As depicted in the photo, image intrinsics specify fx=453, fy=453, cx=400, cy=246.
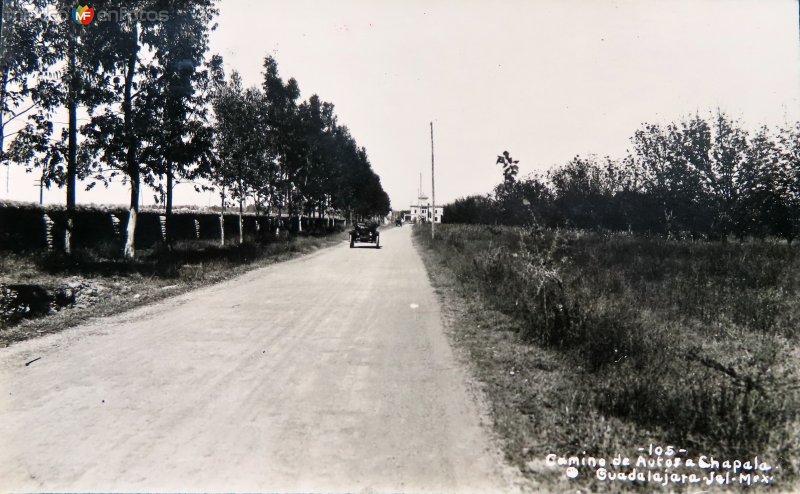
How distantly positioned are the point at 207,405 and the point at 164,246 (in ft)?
56.3

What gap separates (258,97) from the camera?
28125 mm

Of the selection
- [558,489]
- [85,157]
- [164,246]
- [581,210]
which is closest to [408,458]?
[558,489]

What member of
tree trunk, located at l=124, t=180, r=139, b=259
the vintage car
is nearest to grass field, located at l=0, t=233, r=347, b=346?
tree trunk, located at l=124, t=180, r=139, b=259

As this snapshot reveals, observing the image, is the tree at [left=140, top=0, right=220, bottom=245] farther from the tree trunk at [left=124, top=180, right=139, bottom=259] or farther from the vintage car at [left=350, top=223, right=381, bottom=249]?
the vintage car at [left=350, top=223, right=381, bottom=249]

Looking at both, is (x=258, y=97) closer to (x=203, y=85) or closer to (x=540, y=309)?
(x=203, y=85)

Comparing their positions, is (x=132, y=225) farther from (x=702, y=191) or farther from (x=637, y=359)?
(x=702, y=191)

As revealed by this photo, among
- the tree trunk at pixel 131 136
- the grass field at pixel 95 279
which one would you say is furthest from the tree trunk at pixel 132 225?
the grass field at pixel 95 279

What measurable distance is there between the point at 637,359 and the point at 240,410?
166 inches

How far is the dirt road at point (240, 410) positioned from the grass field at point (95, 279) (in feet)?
2.72

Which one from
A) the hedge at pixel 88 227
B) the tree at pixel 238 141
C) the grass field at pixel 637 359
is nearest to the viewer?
the grass field at pixel 637 359

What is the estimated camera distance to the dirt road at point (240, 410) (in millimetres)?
2885

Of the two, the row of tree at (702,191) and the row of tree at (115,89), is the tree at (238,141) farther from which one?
the row of tree at (702,191)

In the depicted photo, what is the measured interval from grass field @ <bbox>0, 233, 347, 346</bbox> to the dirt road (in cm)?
83

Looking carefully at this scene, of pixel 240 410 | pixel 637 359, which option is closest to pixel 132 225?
pixel 240 410
